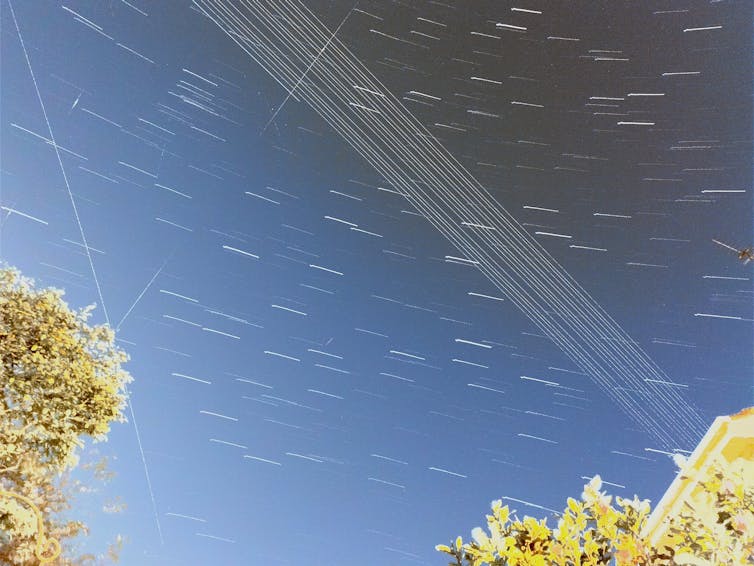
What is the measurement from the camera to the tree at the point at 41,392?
846 cm

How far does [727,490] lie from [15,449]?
1058 centimetres

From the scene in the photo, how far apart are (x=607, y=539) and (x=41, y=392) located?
9773mm

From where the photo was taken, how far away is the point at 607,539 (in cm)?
246

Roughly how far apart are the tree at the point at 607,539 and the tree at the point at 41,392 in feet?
28.7

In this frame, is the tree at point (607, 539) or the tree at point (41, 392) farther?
the tree at point (41, 392)

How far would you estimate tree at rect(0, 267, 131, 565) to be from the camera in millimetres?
8461

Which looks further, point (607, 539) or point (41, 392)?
point (41, 392)

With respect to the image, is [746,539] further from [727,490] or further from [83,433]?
[83,433]

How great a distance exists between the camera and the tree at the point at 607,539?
92.0 inches

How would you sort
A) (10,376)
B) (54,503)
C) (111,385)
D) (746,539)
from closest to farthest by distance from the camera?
(746,539) → (10,376) → (111,385) → (54,503)

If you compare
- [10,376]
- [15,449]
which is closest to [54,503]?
[15,449]

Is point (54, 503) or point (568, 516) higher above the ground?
point (568, 516)

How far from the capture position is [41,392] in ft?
28.8

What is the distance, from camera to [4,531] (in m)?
8.75
